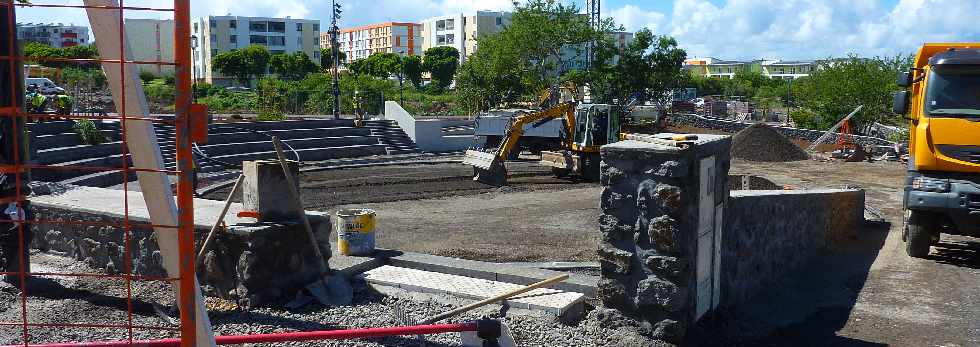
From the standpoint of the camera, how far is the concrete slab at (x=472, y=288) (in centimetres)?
697

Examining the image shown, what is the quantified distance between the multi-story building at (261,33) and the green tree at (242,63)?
16889mm

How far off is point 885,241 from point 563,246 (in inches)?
198

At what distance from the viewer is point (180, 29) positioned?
2.91 meters

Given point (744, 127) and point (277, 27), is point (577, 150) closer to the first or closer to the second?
point (744, 127)

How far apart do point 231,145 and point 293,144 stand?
192 centimetres

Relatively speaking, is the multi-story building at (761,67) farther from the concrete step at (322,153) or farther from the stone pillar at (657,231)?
the stone pillar at (657,231)

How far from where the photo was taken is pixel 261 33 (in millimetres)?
102188

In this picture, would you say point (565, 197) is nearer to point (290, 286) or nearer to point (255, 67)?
point (290, 286)

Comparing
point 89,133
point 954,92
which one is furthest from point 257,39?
point 954,92

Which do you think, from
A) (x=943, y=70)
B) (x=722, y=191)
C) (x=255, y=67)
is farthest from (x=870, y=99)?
(x=255, y=67)

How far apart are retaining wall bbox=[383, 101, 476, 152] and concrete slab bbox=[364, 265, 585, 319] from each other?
65.8ft

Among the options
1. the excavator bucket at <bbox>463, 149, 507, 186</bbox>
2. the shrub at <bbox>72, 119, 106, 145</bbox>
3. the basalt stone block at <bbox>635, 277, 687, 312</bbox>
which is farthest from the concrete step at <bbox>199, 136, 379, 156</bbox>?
the basalt stone block at <bbox>635, 277, 687, 312</bbox>

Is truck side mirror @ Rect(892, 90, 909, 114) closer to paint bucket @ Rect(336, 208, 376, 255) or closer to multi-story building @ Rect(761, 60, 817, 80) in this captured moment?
paint bucket @ Rect(336, 208, 376, 255)

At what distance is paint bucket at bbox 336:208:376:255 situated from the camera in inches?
341
